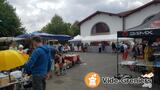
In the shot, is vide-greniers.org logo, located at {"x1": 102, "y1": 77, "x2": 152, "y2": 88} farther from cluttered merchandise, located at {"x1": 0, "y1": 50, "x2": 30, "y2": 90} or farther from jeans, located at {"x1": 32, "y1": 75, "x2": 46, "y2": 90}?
jeans, located at {"x1": 32, "y1": 75, "x2": 46, "y2": 90}

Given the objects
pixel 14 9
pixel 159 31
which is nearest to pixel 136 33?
pixel 159 31

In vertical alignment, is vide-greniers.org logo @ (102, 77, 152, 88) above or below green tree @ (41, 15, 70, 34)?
below

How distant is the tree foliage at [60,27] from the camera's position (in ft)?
262

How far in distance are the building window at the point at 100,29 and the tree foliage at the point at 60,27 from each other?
2425cm

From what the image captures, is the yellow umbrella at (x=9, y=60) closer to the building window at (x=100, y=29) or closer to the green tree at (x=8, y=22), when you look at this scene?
the green tree at (x=8, y=22)

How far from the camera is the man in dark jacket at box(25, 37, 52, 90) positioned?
248 inches

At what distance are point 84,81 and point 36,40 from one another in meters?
6.27

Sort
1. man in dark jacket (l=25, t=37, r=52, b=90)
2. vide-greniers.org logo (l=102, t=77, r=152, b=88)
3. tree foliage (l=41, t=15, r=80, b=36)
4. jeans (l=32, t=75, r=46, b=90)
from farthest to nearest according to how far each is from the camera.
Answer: tree foliage (l=41, t=15, r=80, b=36) < vide-greniers.org logo (l=102, t=77, r=152, b=88) < jeans (l=32, t=75, r=46, b=90) < man in dark jacket (l=25, t=37, r=52, b=90)

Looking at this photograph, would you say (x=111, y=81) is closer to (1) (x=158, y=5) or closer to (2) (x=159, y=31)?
(2) (x=159, y=31)

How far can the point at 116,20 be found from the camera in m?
51.7

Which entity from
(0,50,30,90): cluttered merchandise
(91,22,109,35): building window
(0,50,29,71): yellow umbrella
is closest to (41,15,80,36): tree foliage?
(91,22,109,35): building window

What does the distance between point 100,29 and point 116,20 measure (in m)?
4.47

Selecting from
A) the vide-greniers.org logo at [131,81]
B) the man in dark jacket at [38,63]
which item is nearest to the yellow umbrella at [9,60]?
the man in dark jacket at [38,63]

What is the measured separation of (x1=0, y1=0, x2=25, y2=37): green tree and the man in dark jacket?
38397mm
